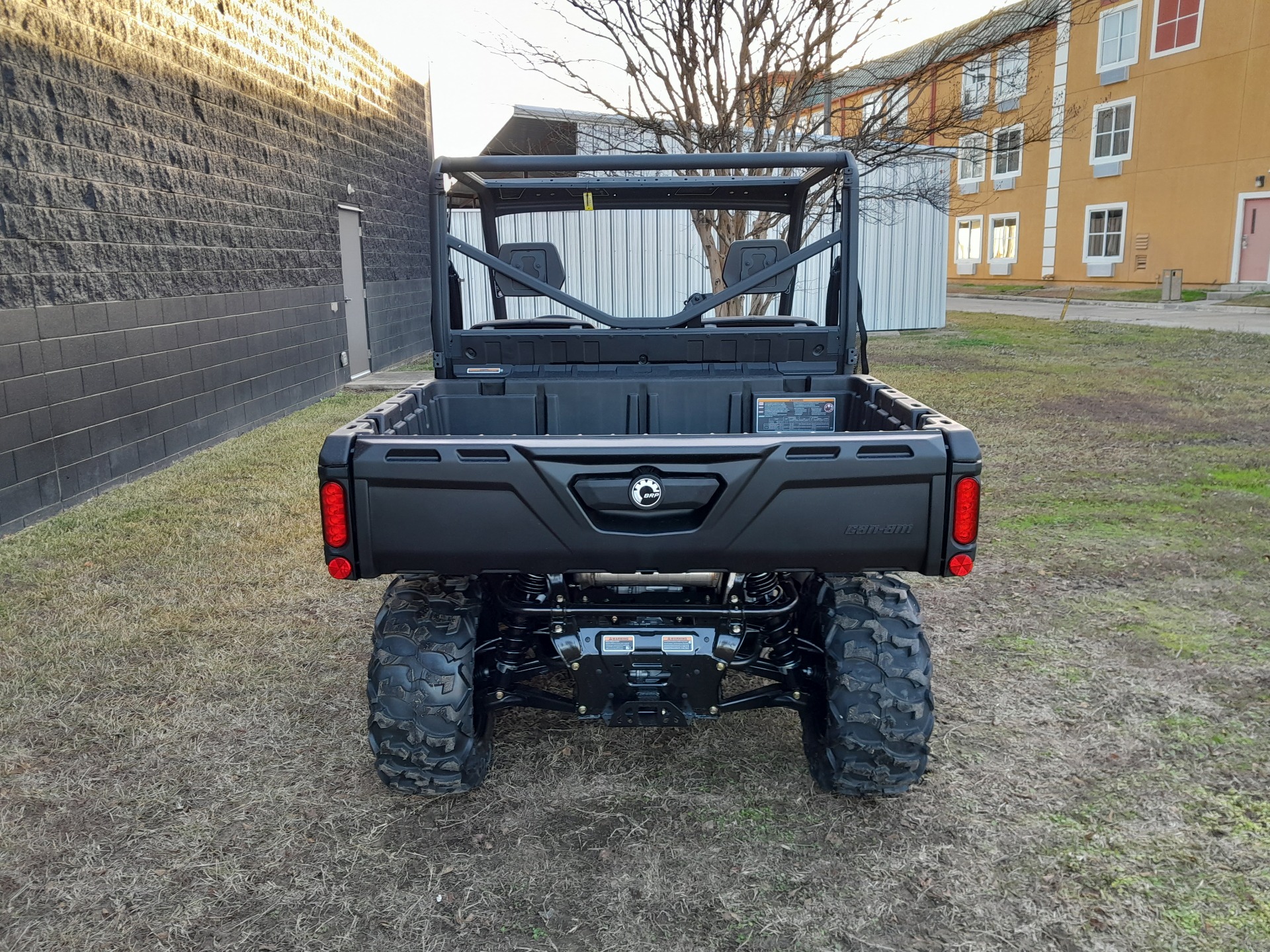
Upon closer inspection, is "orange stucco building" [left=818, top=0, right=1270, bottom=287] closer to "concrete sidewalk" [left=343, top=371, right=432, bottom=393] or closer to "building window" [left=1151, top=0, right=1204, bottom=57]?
"building window" [left=1151, top=0, right=1204, bottom=57]

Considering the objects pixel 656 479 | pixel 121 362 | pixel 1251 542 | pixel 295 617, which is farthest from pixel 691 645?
pixel 121 362

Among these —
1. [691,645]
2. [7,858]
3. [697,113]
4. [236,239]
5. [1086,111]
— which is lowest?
[7,858]

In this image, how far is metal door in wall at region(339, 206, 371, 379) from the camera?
1339 centimetres

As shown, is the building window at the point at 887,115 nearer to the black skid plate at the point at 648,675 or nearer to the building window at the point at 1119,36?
the black skid plate at the point at 648,675

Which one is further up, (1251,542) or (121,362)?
(121,362)

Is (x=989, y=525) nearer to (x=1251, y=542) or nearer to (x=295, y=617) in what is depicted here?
(x=1251, y=542)

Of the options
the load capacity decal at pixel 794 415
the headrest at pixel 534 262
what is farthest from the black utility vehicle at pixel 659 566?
the headrest at pixel 534 262

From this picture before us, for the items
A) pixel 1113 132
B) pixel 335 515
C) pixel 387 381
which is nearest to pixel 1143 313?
pixel 1113 132

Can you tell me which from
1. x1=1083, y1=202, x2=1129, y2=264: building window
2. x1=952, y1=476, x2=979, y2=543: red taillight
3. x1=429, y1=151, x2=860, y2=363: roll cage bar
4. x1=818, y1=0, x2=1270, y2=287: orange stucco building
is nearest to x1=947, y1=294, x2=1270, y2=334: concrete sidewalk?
x1=818, y1=0, x2=1270, y2=287: orange stucco building

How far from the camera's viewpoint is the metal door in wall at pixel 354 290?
1339 cm

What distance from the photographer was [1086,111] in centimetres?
2908

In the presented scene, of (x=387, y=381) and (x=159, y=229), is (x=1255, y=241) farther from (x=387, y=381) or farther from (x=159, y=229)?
(x=159, y=229)

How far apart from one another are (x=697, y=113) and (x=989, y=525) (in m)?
5.78

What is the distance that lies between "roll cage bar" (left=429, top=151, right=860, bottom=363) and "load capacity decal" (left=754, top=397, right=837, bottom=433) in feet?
0.90
